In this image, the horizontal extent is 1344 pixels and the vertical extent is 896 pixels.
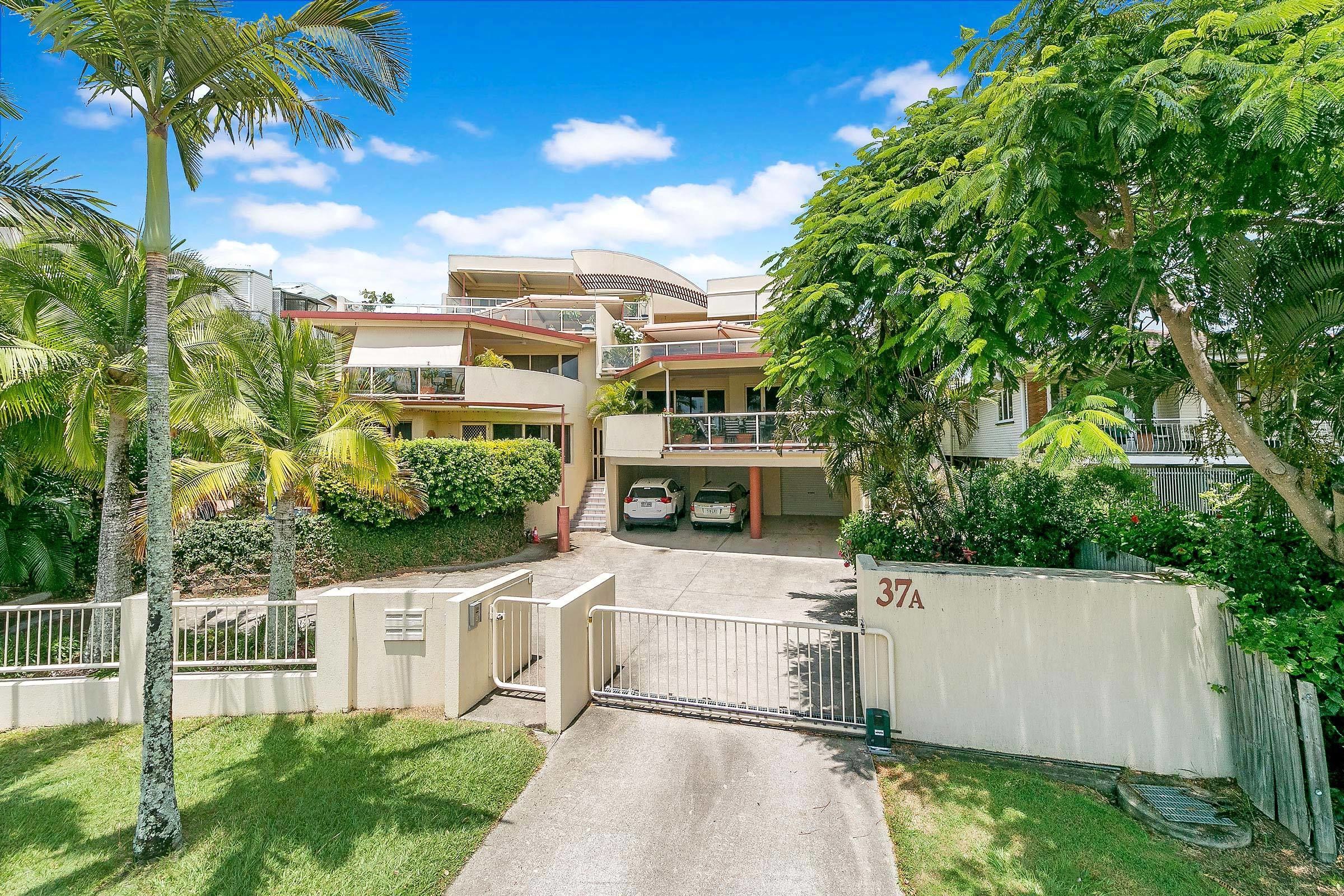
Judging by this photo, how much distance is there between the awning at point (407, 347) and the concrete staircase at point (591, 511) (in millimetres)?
6270

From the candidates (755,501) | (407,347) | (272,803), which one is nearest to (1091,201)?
(272,803)

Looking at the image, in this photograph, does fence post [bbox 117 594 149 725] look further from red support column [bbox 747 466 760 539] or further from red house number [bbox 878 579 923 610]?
red support column [bbox 747 466 760 539]

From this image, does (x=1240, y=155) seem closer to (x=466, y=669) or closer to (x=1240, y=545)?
(x=1240, y=545)

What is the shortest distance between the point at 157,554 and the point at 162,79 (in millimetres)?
3645

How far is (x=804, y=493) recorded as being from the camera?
22.2m

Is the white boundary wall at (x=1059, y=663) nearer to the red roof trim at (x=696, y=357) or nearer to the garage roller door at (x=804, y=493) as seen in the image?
the red roof trim at (x=696, y=357)

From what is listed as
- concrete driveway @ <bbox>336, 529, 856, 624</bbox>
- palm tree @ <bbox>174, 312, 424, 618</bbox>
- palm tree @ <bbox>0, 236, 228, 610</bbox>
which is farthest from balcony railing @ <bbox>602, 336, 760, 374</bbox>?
palm tree @ <bbox>0, 236, 228, 610</bbox>

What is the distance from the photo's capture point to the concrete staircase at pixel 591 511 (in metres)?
19.2

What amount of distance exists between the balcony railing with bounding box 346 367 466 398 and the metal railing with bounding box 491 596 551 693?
448 inches

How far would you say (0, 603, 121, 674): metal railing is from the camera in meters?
6.23

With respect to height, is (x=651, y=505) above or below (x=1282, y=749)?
above

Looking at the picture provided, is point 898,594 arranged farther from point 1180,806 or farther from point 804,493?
point 804,493

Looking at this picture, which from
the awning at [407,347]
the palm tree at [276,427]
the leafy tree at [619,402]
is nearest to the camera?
the palm tree at [276,427]

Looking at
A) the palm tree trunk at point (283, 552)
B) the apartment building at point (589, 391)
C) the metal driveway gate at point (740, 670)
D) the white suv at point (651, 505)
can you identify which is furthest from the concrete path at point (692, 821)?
the white suv at point (651, 505)
